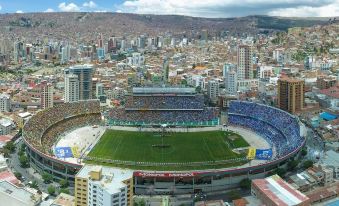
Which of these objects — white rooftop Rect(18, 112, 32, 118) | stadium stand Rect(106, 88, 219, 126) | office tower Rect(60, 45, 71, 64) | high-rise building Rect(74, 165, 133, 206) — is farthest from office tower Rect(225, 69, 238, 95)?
office tower Rect(60, 45, 71, 64)

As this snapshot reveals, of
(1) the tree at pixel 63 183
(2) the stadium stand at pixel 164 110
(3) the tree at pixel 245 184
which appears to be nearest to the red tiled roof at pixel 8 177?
(1) the tree at pixel 63 183

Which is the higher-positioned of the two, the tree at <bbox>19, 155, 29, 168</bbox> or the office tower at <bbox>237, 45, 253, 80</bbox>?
the office tower at <bbox>237, 45, 253, 80</bbox>

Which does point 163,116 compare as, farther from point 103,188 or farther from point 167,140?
point 103,188

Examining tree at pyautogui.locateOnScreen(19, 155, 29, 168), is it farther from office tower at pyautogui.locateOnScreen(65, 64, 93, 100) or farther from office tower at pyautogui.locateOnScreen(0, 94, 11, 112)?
office tower at pyautogui.locateOnScreen(65, 64, 93, 100)

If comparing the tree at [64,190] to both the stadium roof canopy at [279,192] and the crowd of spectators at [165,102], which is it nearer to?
the stadium roof canopy at [279,192]

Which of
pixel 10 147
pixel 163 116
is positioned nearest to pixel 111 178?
pixel 10 147
